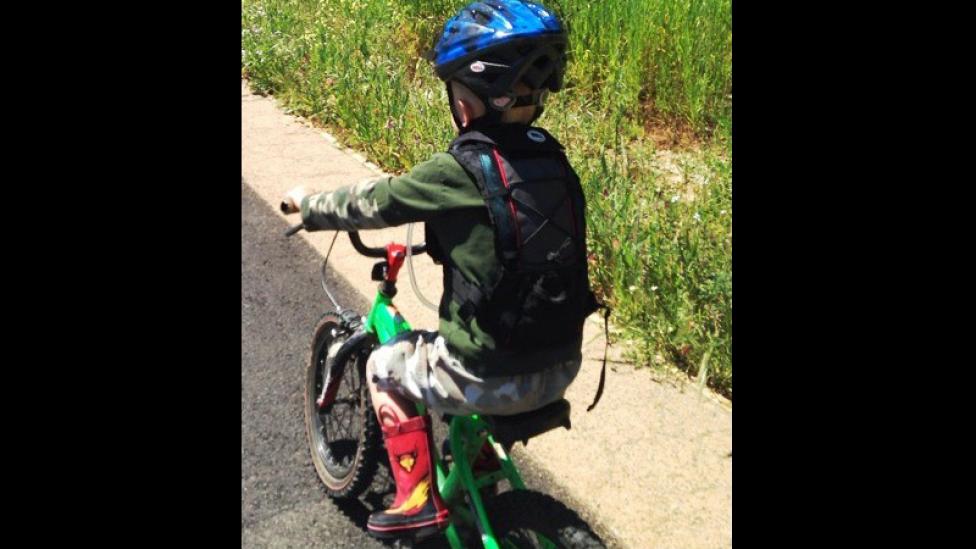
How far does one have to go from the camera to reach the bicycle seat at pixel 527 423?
9.24 ft

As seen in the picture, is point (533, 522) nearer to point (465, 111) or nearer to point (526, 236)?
point (526, 236)

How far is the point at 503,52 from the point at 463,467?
1.32 metres

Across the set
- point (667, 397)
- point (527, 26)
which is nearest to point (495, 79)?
point (527, 26)

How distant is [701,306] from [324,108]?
4377 mm

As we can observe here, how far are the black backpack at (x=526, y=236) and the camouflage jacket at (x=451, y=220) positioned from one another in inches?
1.5

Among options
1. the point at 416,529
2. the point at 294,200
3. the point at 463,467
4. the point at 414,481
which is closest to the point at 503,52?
the point at 294,200

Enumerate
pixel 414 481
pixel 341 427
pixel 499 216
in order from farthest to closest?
pixel 341 427, pixel 414 481, pixel 499 216

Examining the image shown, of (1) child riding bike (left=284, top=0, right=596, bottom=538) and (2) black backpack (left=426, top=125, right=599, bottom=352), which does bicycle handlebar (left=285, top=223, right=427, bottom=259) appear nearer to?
(1) child riding bike (left=284, top=0, right=596, bottom=538)

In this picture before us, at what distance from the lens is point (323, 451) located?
3895 mm

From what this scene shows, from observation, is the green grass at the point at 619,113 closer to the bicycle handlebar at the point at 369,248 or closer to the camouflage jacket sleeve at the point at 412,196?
the bicycle handlebar at the point at 369,248

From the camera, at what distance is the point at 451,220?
2.70 meters

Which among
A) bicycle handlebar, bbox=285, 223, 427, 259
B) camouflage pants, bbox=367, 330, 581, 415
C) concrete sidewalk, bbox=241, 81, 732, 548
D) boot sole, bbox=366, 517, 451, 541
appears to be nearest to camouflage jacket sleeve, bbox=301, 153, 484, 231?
bicycle handlebar, bbox=285, 223, 427, 259

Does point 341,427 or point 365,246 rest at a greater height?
point 365,246
